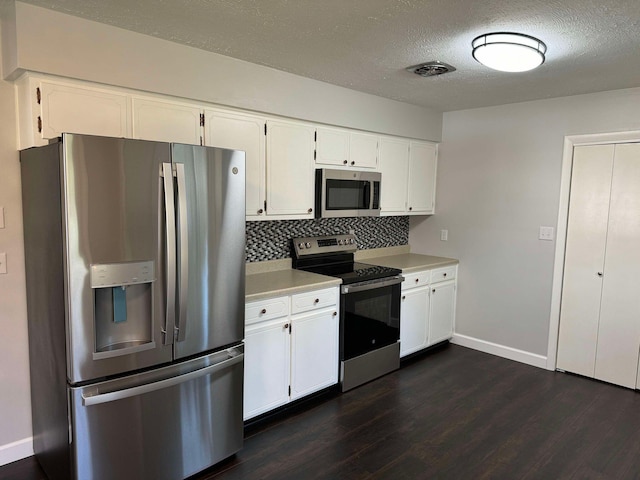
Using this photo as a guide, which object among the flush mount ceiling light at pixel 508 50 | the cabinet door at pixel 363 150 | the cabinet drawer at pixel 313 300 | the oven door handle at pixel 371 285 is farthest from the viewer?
the cabinet door at pixel 363 150

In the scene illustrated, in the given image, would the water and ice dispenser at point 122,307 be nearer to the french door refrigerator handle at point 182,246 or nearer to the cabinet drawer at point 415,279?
the french door refrigerator handle at point 182,246

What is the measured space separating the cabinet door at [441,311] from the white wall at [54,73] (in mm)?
2371

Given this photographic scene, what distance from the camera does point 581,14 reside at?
197cm

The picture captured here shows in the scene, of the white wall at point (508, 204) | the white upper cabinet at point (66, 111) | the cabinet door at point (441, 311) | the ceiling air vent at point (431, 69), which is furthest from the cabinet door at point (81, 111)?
the white wall at point (508, 204)

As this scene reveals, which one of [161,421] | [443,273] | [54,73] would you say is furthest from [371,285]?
[54,73]

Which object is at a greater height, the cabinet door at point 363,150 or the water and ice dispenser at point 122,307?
the cabinet door at point 363,150

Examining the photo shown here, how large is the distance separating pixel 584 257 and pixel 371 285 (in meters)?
1.84

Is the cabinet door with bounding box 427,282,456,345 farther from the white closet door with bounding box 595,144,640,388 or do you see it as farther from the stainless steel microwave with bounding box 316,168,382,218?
the white closet door with bounding box 595,144,640,388

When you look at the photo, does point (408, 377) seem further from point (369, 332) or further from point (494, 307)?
point (494, 307)

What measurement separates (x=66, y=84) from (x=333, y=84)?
1854mm

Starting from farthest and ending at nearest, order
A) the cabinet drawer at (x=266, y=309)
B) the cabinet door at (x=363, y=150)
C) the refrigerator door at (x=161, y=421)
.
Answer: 1. the cabinet door at (x=363, y=150)
2. the cabinet drawer at (x=266, y=309)
3. the refrigerator door at (x=161, y=421)

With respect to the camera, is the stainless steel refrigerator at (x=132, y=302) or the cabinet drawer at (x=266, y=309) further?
the cabinet drawer at (x=266, y=309)

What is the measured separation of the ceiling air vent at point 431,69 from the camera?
278 cm

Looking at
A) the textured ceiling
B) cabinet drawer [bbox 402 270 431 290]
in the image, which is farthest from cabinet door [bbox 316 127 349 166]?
cabinet drawer [bbox 402 270 431 290]
